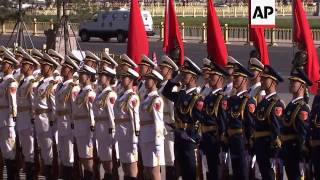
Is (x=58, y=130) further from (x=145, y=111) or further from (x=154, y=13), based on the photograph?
(x=154, y=13)

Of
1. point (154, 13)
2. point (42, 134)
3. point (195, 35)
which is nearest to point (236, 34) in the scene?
point (195, 35)

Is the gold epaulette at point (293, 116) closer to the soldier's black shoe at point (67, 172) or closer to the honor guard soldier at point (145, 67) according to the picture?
the honor guard soldier at point (145, 67)

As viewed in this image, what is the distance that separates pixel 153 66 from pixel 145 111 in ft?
2.48

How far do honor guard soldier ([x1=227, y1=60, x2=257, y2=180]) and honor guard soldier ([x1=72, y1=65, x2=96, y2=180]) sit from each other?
6.27 ft

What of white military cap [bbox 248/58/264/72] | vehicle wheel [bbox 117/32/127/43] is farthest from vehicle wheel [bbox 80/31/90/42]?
white military cap [bbox 248/58/264/72]

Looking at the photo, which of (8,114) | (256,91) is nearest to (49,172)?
(8,114)

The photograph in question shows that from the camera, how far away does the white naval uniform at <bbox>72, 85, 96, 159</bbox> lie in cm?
1297

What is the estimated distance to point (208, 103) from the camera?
12.0 metres

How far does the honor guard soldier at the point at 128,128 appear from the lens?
40.6ft

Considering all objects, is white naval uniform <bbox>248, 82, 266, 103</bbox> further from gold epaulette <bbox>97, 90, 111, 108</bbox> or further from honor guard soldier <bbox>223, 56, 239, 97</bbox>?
gold epaulette <bbox>97, 90, 111, 108</bbox>

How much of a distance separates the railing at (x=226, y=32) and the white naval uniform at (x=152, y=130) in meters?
30.1

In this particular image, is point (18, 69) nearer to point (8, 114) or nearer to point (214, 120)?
point (8, 114)

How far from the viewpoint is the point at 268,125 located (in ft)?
37.5

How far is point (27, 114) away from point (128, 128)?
2.01 m
